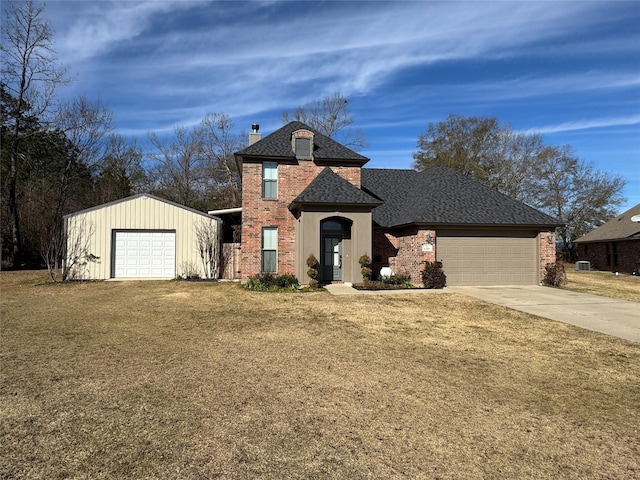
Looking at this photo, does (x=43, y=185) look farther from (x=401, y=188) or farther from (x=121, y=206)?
(x=401, y=188)

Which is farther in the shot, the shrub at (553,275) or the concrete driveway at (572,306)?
the shrub at (553,275)

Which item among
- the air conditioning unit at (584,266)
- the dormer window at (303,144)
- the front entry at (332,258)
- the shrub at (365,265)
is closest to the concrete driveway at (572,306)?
the shrub at (365,265)

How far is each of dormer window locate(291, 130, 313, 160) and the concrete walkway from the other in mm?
6198

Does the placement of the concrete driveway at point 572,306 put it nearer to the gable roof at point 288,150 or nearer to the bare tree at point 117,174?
the gable roof at point 288,150

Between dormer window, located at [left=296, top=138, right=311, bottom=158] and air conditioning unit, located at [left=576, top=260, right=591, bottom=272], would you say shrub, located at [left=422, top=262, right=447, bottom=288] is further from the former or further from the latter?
air conditioning unit, located at [left=576, top=260, right=591, bottom=272]

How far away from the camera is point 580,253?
29.9 metres

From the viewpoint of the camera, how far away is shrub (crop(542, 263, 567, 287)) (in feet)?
49.6

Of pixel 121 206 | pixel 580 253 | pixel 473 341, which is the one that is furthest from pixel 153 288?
pixel 580 253

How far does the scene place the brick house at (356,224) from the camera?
14844 millimetres

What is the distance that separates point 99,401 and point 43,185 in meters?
27.4

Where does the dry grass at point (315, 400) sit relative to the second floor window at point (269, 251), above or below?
below

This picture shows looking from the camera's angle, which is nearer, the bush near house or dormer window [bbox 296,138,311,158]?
the bush near house

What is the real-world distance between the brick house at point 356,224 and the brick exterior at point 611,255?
12.2 meters

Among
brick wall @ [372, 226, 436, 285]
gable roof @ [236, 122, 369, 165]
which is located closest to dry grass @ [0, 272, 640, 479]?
brick wall @ [372, 226, 436, 285]
